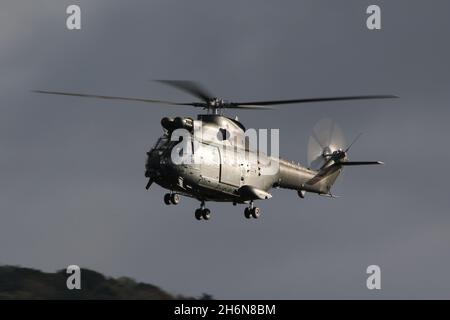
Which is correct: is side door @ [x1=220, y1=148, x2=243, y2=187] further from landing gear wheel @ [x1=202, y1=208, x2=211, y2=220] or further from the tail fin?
the tail fin

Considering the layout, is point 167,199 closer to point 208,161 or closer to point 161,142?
point 208,161

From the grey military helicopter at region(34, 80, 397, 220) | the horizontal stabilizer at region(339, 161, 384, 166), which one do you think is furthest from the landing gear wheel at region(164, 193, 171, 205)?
the horizontal stabilizer at region(339, 161, 384, 166)

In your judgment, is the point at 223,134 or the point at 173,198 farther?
the point at 223,134

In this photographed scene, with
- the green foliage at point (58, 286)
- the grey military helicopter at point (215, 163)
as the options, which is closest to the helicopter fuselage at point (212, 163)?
the grey military helicopter at point (215, 163)

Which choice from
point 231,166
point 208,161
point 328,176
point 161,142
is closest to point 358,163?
point 328,176

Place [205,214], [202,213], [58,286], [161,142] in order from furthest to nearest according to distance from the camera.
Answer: [58,286] < [205,214] < [202,213] < [161,142]

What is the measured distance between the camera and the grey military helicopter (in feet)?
222

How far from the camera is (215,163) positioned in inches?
A: 2751

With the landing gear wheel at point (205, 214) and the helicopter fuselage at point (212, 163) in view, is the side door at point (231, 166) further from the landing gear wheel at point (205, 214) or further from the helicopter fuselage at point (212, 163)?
the landing gear wheel at point (205, 214)

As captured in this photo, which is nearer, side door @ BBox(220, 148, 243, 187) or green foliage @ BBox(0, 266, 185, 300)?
side door @ BBox(220, 148, 243, 187)

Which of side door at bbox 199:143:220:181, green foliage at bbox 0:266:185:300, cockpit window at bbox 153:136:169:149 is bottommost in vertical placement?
green foliage at bbox 0:266:185:300
